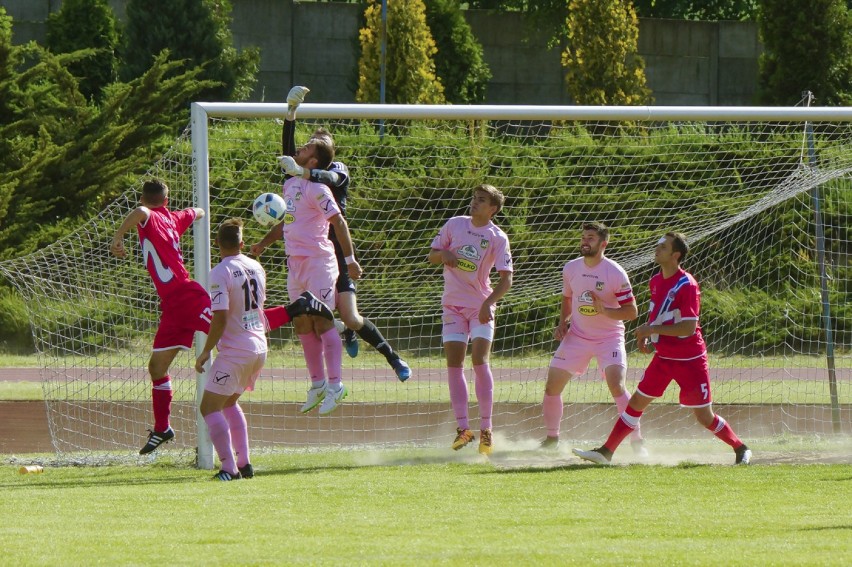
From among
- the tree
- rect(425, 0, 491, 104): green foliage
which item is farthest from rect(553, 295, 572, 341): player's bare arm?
rect(425, 0, 491, 104): green foliage

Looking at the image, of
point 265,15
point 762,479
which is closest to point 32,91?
point 265,15

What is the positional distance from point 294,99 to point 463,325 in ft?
7.67

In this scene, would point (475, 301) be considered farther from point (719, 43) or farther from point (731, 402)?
point (719, 43)

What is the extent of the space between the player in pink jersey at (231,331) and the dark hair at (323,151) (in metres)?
1.35

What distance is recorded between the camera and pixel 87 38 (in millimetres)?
25953

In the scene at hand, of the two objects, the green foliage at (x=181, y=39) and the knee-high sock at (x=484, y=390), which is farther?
the green foliage at (x=181, y=39)

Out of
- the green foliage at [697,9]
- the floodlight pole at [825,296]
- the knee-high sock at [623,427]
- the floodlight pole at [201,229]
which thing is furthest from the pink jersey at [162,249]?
the green foliage at [697,9]

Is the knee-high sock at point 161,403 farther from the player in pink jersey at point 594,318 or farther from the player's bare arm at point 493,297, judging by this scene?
the player in pink jersey at point 594,318

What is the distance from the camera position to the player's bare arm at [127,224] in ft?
29.7

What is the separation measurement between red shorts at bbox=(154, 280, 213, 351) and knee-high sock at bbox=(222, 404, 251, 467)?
1.00m

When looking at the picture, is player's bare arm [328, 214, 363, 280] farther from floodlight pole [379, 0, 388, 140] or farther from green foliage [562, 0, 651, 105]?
green foliage [562, 0, 651, 105]

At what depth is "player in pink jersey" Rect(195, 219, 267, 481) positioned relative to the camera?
Result: 26.9 feet

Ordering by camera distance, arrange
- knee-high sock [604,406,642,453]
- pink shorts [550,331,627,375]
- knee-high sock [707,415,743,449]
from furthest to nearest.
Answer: pink shorts [550,331,627,375] < knee-high sock [707,415,743,449] < knee-high sock [604,406,642,453]

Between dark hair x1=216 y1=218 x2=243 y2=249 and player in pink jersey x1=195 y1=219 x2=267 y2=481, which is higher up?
dark hair x1=216 y1=218 x2=243 y2=249
